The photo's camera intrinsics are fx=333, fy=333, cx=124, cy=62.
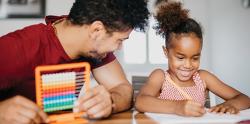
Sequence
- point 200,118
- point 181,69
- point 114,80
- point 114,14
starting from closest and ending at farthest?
point 200,118 < point 114,14 < point 114,80 < point 181,69

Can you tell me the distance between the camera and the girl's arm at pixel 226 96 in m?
1.10

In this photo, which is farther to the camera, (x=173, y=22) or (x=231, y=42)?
(x=231, y=42)

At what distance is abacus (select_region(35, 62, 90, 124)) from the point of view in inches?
29.0

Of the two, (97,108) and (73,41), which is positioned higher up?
(73,41)

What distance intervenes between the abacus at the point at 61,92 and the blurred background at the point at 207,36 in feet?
6.05

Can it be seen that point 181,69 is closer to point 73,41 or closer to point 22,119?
point 73,41

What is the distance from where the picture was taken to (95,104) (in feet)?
2.89

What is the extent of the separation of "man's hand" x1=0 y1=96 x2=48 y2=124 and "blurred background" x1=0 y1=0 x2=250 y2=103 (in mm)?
1895

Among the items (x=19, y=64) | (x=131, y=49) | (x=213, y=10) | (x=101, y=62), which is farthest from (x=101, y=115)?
(x=213, y=10)

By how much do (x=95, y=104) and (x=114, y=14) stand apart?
0.34 m

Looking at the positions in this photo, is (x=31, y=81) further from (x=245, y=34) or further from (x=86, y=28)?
(x=245, y=34)

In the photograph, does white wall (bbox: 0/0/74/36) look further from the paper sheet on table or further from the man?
the paper sheet on table

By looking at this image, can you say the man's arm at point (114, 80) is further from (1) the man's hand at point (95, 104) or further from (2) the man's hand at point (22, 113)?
(2) the man's hand at point (22, 113)

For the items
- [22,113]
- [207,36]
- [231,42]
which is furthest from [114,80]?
[231,42]
